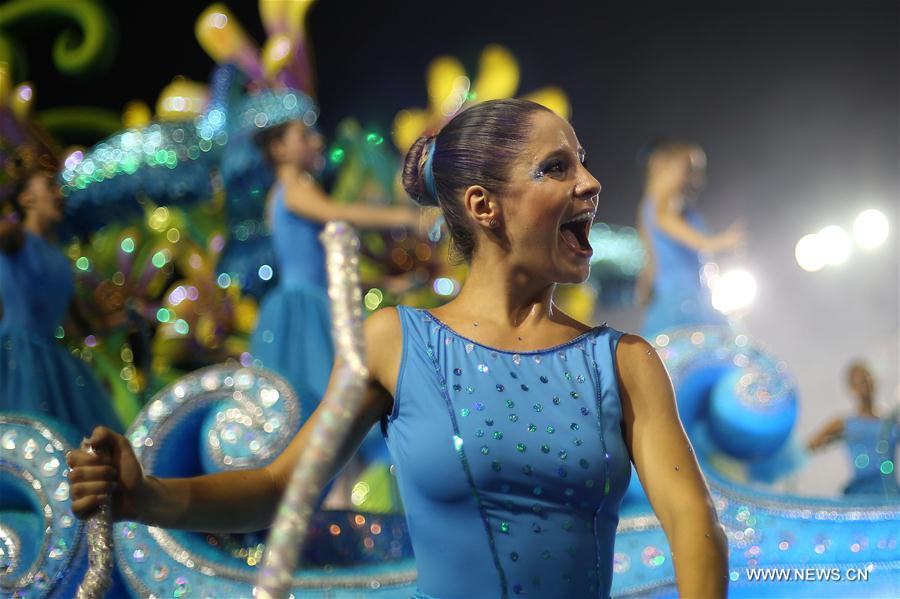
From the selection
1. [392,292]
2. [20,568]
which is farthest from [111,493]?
[392,292]

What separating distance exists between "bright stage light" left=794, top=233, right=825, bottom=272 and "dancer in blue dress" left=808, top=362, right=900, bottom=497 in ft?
4.68

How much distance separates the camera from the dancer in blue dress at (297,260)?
340cm

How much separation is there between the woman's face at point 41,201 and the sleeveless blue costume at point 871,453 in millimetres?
2668

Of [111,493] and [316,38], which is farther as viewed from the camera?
[316,38]

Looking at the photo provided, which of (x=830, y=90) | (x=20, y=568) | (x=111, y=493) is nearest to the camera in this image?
(x=111, y=493)

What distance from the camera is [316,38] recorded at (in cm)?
535

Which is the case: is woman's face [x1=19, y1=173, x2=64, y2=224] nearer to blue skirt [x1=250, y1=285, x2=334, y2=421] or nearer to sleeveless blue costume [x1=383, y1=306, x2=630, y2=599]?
blue skirt [x1=250, y1=285, x2=334, y2=421]

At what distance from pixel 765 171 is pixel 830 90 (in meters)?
0.50

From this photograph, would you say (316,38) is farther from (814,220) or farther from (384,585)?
(384,585)

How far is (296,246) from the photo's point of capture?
359 cm

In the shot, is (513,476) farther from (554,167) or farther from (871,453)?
(871,453)

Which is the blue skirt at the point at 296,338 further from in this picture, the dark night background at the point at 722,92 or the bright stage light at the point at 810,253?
the bright stage light at the point at 810,253

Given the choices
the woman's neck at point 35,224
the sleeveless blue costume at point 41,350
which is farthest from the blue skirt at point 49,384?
the woman's neck at point 35,224

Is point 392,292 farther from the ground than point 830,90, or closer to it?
closer to it
